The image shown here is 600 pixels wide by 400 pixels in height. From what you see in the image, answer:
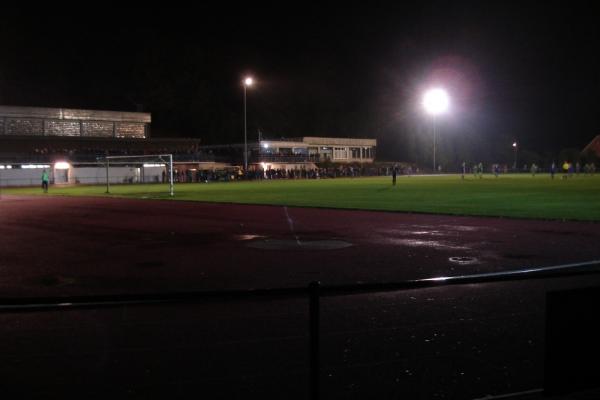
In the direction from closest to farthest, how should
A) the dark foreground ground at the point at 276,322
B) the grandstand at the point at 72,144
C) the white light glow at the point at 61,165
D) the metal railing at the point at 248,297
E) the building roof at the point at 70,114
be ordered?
the metal railing at the point at 248,297, the dark foreground ground at the point at 276,322, the grandstand at the point at 72,144, the white light glow at the point at 61,165, the building roof at the point at 70,114

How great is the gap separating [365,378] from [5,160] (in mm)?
68833

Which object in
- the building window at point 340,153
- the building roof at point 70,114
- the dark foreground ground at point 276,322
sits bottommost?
the dark foreground ground at point 276,322

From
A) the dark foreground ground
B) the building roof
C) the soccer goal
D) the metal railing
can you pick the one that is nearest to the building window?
the building roof

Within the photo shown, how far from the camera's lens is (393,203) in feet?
97.1

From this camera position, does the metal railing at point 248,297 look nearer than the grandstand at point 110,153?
Yes

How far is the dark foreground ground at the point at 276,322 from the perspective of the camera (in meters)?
5.23

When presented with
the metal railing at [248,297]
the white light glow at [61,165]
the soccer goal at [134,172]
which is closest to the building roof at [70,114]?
the white light glow at [61,165]

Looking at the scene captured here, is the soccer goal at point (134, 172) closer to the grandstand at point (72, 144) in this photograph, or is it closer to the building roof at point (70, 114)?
the grandstand at point (72, 144)

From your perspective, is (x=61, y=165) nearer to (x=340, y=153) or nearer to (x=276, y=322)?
(x=340, y=153)

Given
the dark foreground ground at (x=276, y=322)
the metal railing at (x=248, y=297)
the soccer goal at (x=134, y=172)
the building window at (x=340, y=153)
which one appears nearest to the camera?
the metal railing at (x=248, y=297)

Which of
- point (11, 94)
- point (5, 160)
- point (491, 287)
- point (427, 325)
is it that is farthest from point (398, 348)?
point (11, 94)

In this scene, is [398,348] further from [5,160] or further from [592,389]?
[5,160]

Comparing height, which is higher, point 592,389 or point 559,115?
point 559,115

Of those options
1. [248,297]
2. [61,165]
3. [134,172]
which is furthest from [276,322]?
[134,172]
